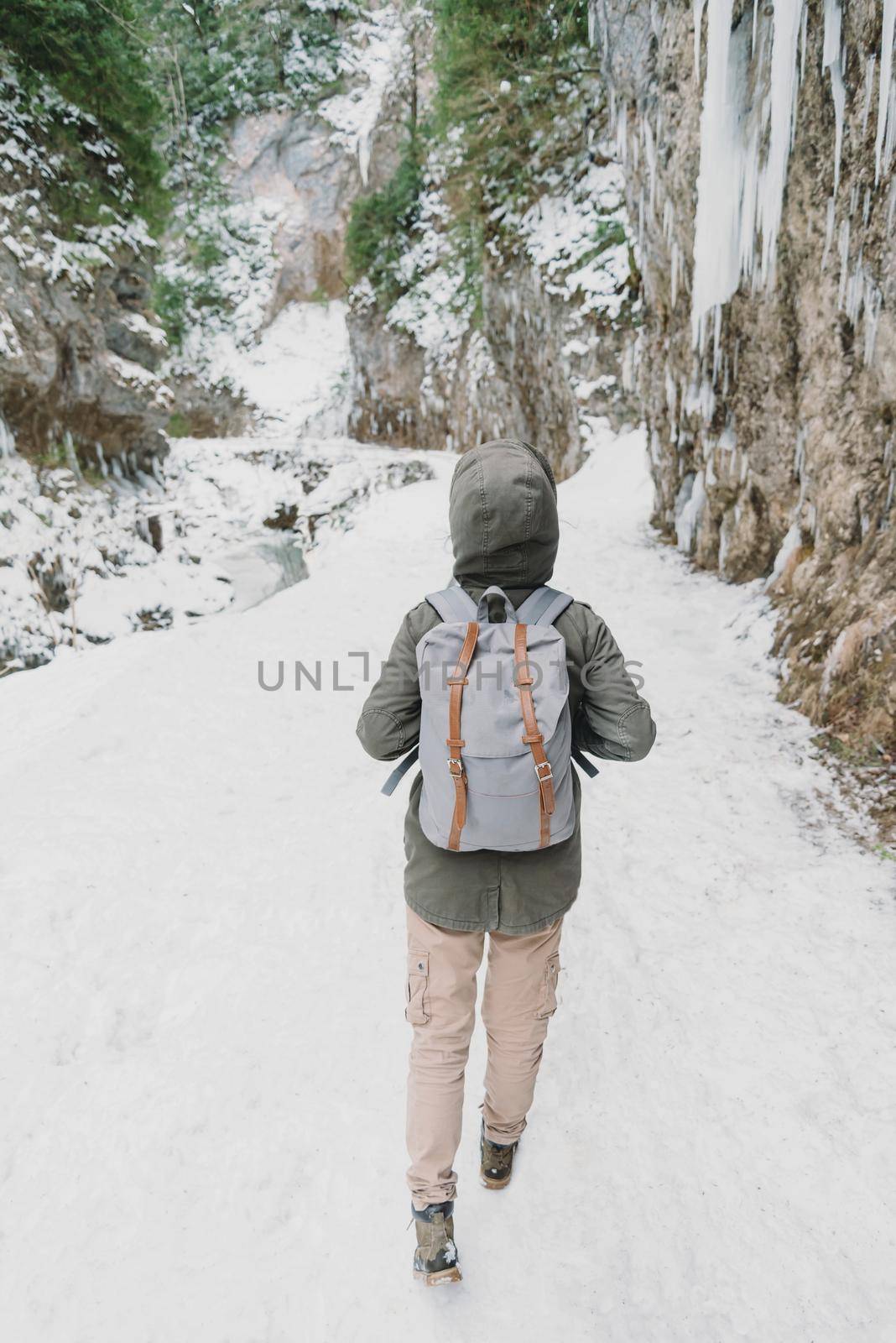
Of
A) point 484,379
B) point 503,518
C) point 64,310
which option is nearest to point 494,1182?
point 503,518

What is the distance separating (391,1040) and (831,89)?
552cm

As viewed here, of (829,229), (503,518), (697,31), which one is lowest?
(503,518)

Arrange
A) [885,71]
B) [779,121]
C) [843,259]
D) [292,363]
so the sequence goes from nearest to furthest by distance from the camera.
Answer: [885,71]
[843,259]
[779,121]
[292,363]

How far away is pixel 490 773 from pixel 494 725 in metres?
0.10

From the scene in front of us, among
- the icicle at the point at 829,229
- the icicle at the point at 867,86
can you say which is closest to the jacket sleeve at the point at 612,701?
the icicle at the point at 867,86

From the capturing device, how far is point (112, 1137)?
1.91m

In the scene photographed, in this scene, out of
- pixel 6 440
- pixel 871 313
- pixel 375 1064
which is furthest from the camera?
pixel 6 440

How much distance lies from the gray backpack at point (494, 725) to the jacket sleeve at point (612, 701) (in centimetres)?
11

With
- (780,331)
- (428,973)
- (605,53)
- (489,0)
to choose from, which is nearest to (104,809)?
(428,973)

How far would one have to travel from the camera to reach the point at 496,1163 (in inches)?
Result: 70.7

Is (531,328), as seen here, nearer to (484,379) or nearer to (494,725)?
(484,379)

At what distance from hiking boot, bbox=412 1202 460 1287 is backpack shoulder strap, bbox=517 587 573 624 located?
138 centimetres

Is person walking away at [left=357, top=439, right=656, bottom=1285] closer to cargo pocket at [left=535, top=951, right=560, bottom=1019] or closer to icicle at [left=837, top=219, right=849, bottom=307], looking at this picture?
cargo pocket at [left=535, top=951, right=560, bottom=1019]

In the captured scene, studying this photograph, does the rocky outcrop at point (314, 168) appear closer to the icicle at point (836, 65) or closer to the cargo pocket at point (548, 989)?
the icicle at point (836, 65)
